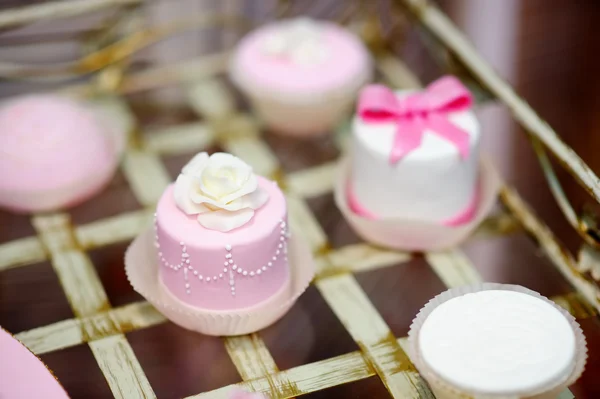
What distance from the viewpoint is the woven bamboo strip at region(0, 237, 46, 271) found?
174cm

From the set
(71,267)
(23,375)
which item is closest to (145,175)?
(71,267)

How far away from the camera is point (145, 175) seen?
1.94 metres

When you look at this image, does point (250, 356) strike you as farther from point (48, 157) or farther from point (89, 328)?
point (48, 157)

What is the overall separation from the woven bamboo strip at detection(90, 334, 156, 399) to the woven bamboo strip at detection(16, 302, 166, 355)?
23 millimetres

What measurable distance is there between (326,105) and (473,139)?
1.32 ft

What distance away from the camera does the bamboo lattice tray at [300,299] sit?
152 centimetres

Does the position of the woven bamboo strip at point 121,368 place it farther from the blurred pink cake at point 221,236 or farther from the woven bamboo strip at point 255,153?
the woven bamboo strip at point 255,153

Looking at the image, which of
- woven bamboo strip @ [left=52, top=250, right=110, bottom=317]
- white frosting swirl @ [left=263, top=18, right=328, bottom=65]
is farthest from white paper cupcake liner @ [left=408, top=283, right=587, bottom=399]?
white frosting swirl @ [left=263, top=18, right=328, bottom=65]

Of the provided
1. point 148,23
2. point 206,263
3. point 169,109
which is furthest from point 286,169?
point 148,23

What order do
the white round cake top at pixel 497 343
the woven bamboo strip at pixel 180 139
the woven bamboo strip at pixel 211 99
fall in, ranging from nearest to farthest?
the white round cake top at pixel 497 343 < the woven bamboo strip at pixel 180 139 < the woven bamboo strip at pixel 211 99

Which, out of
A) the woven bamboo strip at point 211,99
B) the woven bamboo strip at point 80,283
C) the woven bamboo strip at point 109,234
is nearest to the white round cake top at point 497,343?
the woven bamboo strip at point 109,234

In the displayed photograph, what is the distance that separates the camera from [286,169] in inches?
77.8

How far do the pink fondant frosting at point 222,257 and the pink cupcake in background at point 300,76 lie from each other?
0.44 metres

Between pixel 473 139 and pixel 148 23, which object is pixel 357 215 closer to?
pixel 473 139
